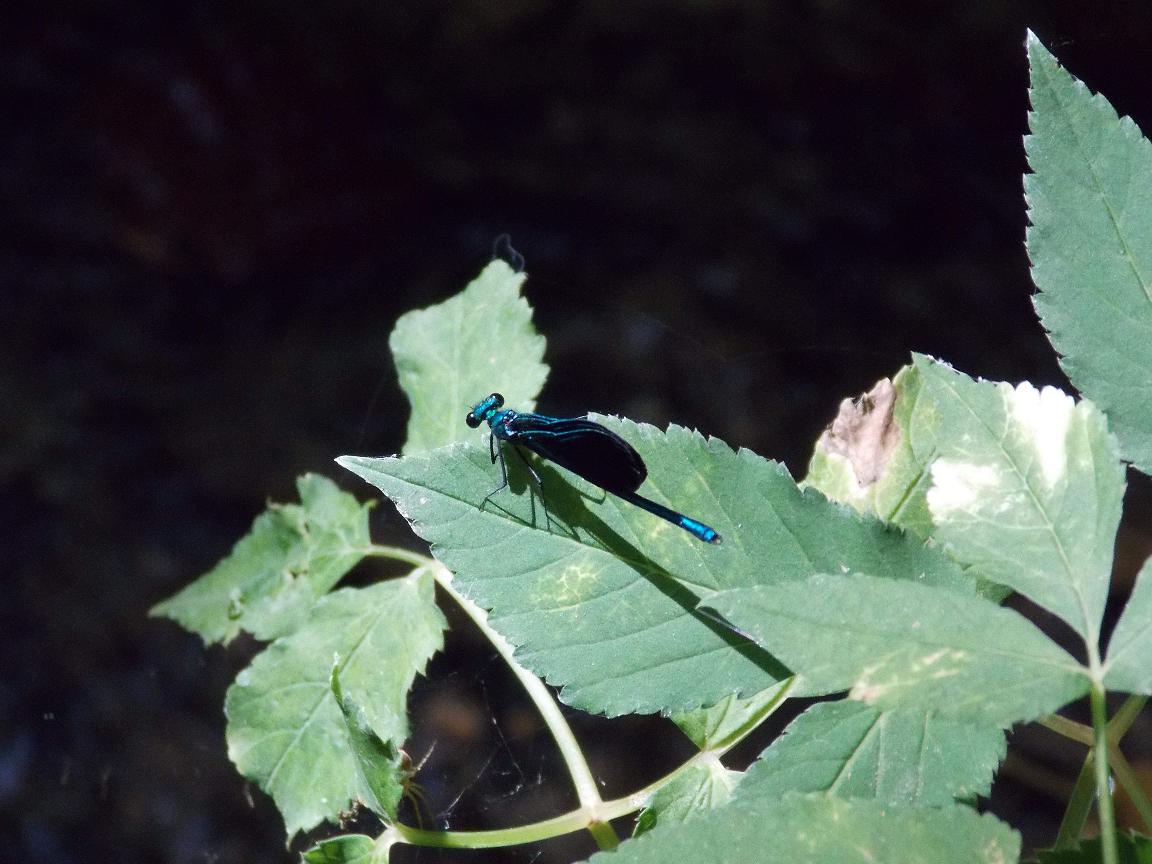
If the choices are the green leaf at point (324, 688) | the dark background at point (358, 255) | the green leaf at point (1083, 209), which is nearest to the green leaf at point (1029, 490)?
the green leaf at point (1083, 209)

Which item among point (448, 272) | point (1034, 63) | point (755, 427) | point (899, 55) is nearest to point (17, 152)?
point (448, 272)

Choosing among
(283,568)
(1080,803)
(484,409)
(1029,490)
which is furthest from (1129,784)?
(283,568)

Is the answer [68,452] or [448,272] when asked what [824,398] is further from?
[68,452]

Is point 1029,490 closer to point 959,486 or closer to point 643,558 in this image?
point 959,486

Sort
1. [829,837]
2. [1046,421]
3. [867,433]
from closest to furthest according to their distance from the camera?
1. [829,837]
2. [1046,421]
3. [867,433]

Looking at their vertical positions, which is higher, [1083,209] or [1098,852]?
[1083,209]

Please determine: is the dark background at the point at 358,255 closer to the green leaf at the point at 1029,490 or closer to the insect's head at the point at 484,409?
the insect's head at the point at 484,409
